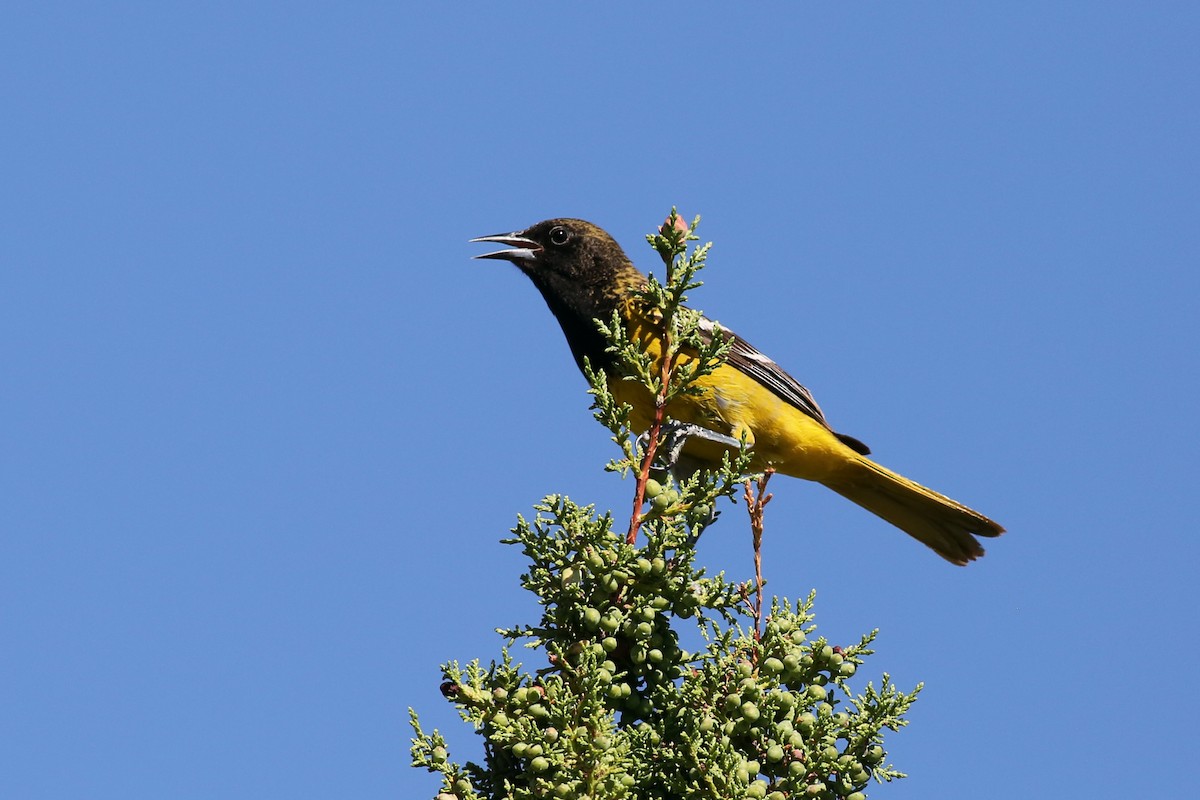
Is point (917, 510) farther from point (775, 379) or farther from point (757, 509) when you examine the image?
point (757, 509)

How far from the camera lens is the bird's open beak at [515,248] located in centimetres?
566

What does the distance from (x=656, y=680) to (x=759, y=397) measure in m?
2.49

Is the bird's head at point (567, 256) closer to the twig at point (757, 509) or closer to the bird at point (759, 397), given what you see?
the bird at point (759, 397)

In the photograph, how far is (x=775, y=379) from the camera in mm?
5527

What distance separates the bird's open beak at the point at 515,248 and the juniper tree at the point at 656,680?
2388 millimetres

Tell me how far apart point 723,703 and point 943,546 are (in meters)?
3.00

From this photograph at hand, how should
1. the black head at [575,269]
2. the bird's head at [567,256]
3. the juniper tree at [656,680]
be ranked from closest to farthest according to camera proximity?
the juniper tree at [656,680]
the black head at [575,269]
the bird's head at [567,256]

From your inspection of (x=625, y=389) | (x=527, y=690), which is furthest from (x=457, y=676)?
(x=625, y=389)

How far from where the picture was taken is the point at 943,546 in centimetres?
565

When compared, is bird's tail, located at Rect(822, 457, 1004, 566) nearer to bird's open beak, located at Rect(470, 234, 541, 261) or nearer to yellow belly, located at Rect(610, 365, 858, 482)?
yellow belly, located at Rect(610, 365, 858, 482)

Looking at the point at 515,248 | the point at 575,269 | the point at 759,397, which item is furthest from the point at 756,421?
the point at 515,248

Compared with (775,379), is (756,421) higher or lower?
lower

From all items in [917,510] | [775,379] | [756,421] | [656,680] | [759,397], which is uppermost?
[775,379]

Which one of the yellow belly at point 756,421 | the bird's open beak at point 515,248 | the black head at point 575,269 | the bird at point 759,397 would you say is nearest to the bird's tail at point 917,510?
the bird at point 759,397
